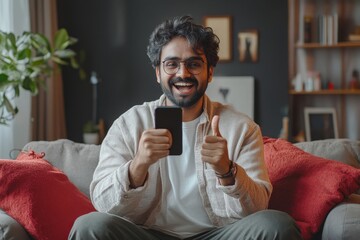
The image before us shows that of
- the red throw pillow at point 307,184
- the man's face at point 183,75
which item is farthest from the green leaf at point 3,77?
the red throw pillow at point 307,184

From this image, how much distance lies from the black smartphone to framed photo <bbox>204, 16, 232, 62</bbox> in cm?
326

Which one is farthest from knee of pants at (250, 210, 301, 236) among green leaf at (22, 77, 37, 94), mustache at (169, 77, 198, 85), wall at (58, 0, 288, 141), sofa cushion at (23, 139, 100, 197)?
wall at (58, 0, 288, 141)

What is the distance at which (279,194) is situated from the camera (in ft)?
7.57

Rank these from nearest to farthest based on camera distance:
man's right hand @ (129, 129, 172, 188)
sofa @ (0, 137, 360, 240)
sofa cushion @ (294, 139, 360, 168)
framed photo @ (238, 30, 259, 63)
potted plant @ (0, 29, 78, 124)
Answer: man's right hand @ (129, 129, 172, 188) < sofa @ (0, 137, 360, 240) < sofa cushion @ (294, 139, 360, 168) < potted plant @ (0, 29, 78, 124) < framed photo @ (238, 30, 259, 63)

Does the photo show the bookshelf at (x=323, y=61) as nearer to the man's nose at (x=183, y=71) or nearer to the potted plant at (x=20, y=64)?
the potted plant at (x=20, y=64)

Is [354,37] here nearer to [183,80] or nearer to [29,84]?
[29,84]

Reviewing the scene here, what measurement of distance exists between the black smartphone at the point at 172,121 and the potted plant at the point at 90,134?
313 centimetres

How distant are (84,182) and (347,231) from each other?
3.73 ft

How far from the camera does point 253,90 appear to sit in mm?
5066

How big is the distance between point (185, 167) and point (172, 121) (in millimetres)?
283

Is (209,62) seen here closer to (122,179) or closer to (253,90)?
(122,179)

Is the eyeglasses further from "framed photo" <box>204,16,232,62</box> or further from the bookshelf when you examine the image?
"framed photo" <box>204,16,232,62</box>

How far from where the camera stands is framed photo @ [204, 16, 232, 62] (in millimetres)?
5105

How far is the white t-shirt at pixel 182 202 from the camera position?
2.08 m
